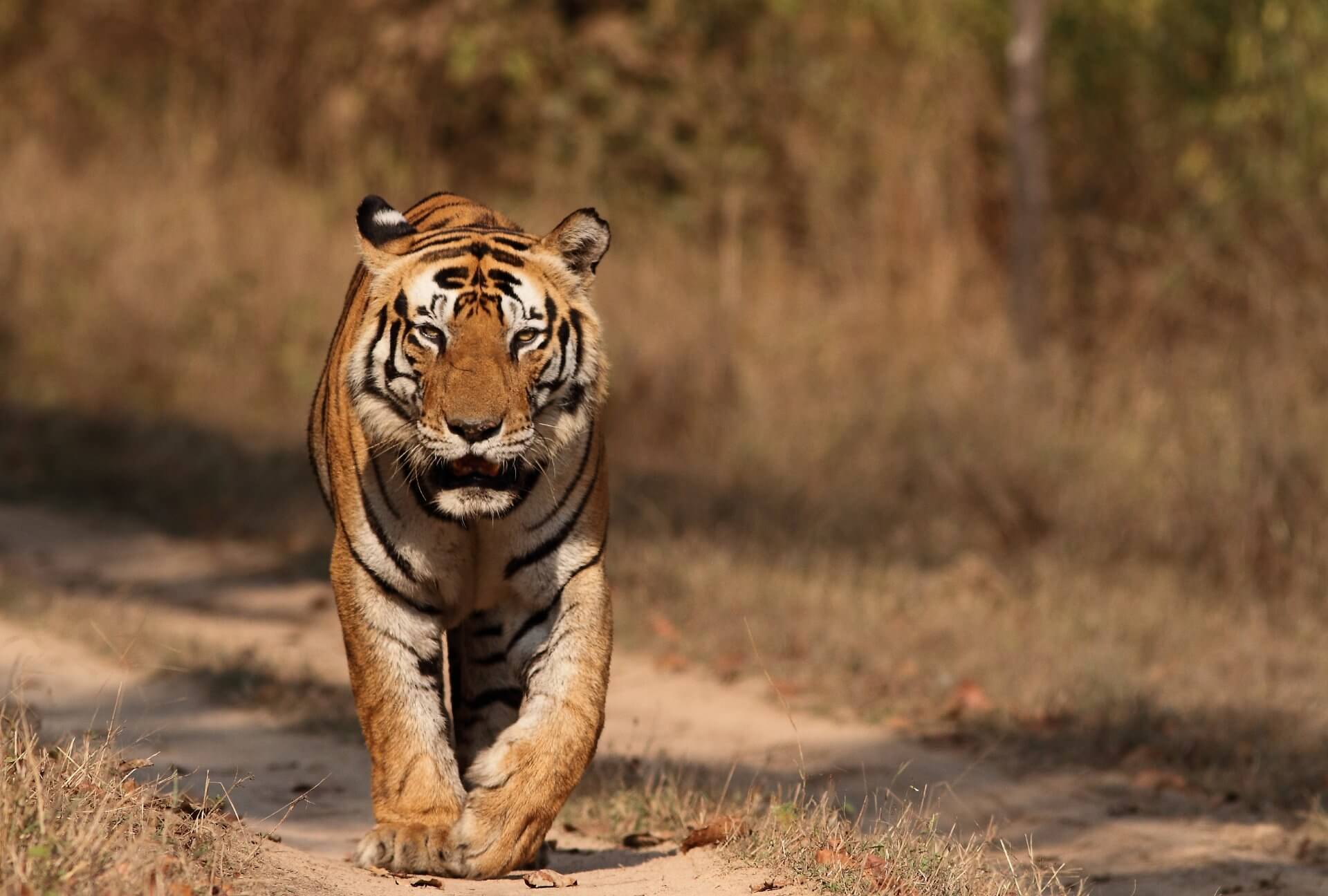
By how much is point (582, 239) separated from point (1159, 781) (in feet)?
9.76

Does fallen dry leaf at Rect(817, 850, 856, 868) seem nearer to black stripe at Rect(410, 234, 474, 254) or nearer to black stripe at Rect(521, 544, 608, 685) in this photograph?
black stripe at Rect(521, 544, 608, 685)

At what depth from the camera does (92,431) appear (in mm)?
10836

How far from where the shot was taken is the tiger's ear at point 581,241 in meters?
4.38

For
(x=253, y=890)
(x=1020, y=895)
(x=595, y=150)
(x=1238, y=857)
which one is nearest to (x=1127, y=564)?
(x=1238, y=857)

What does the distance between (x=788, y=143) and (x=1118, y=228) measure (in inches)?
115

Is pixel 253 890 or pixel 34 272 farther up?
pixel 34 272

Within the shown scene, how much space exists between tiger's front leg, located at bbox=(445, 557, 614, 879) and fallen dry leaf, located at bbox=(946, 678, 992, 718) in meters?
2.71

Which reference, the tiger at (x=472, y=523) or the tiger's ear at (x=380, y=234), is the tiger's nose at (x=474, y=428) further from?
the tiger's ear at (x=380, y=234)

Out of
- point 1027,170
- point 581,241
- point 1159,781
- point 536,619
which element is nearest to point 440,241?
point 581,241

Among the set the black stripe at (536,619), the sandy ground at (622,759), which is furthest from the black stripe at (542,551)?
the sandy ground at (622,759)

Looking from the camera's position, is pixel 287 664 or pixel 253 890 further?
pixel 287 664

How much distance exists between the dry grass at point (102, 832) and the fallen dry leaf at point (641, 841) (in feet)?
4.58

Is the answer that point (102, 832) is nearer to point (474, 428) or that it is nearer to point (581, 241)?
point (474, 428)

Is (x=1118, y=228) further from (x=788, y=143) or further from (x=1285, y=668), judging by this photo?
(x=1285, y=668)
